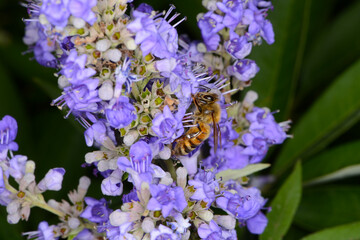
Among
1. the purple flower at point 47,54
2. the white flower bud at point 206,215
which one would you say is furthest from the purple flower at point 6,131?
the white flower bud at point 206,215

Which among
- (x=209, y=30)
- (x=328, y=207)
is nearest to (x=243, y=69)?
(x=209, y=30)

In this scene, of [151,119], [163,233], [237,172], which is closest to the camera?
[163,233]

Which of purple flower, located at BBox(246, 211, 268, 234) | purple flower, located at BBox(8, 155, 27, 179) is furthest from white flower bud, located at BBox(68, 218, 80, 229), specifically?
purple flower, located at BBox(246, 211, 268, 234)

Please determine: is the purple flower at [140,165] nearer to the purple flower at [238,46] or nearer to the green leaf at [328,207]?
the purple flower at [238,46]

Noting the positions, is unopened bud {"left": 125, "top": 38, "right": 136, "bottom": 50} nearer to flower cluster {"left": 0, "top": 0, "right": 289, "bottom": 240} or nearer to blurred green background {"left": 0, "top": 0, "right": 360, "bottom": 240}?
flower cluster {"left": 0, "top": 0, "right": 289, "bottom": 240}

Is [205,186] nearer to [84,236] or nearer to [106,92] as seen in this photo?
[106,92]
